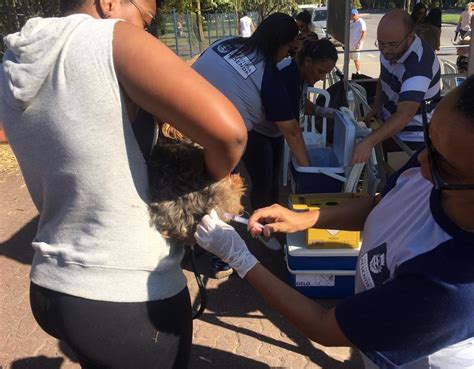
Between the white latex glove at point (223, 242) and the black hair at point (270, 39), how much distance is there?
1.83 meters

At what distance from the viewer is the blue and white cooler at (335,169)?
313cm

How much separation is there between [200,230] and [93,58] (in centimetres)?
51

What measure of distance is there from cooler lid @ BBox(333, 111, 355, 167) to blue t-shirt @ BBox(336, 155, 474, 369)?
185cm

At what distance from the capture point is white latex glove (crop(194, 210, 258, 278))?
121 cm

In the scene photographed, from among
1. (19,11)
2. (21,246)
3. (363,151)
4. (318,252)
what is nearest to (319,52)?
(363,151)

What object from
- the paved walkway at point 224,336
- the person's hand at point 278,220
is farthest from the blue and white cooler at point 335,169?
the person's hand at point 278,220

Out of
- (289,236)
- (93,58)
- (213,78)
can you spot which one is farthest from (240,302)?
(93,58)

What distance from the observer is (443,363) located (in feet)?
3.76

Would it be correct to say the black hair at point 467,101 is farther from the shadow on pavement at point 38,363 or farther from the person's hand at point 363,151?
the shadow on pavement at point 38,363

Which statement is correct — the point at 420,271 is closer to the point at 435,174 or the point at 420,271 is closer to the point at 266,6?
the point at 435,174

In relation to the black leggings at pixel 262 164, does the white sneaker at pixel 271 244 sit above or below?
below

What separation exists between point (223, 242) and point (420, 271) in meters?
0.54

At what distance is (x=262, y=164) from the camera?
3480 millimetres

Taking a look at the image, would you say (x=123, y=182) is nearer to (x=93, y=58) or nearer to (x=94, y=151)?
(x=94, y=151)
